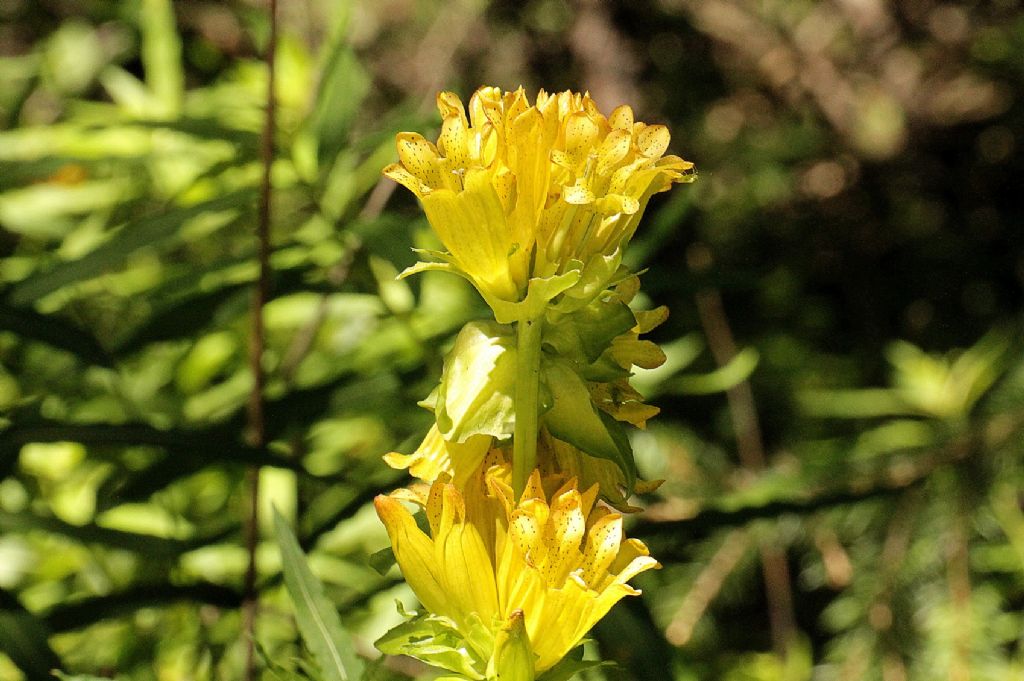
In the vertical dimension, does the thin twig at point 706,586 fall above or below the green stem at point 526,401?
below

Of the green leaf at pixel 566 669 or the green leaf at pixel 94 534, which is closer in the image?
the green leaf at pixel 566 669

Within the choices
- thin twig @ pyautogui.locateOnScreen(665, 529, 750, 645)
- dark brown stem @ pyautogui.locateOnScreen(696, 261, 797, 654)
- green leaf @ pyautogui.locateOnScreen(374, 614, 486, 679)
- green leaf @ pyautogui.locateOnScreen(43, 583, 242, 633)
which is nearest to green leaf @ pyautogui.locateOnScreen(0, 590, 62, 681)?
green leaf @ pyautogui.locateOnScreen(43, 583, 242, 633)

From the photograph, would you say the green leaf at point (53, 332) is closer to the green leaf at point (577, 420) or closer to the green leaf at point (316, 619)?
the green leaf at point (316, 619)

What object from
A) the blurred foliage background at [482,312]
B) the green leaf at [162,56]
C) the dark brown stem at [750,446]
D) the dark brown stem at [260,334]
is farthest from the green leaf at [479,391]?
the green leaf at [162,56]

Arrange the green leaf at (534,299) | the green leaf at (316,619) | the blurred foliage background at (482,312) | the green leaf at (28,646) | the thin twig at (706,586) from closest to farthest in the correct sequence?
the green leaf at (534,299), the green leaf at (316,619), the green leaf at (28,646), the blurred foliage background at (482,312), the thin twig at (706,586)

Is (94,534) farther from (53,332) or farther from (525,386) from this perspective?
(525,386)

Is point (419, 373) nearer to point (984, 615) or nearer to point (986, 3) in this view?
point (984, 615)

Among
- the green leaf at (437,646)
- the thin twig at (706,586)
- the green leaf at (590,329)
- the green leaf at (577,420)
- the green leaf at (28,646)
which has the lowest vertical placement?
the thin twig at (706,586)
